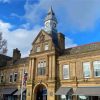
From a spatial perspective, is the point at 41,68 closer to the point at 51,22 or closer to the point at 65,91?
the point at 65,91

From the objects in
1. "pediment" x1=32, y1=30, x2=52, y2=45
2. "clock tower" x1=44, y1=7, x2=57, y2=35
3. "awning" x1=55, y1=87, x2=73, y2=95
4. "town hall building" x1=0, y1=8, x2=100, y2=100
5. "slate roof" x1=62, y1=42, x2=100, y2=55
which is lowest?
"awning" x1=55, y1=87, x2=73, y2=95

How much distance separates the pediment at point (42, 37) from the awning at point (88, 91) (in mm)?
11319

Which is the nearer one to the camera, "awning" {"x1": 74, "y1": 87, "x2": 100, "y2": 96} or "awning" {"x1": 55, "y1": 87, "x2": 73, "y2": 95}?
"awning" {"x1": 74, "y1": 87, "x2": 100, "y2": 96}

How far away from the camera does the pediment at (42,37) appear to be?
35.7 metres

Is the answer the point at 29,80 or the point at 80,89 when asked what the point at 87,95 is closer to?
the point at 80,89

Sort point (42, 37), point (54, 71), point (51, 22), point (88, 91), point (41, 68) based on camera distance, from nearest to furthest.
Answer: point (88, 91)
point (54, 71)
point (41, 68)
point (42, 37)
point (51, 22)

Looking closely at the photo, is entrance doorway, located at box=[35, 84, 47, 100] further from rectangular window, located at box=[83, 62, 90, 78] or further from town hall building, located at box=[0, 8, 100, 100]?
rectangular window, located at box=[83, 62, 90, 78]

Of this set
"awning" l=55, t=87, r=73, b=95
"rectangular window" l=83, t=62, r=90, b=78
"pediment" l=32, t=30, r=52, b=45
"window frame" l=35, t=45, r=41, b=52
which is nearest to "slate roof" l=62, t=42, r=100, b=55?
"rectangular window" l=83, t=62, r=90, b=78

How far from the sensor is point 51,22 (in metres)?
40.4

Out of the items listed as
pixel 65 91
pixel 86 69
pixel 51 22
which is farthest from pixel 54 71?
pixel 51 22

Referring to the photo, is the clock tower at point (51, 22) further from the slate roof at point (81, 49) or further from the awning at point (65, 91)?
the awning at point (65, 91)

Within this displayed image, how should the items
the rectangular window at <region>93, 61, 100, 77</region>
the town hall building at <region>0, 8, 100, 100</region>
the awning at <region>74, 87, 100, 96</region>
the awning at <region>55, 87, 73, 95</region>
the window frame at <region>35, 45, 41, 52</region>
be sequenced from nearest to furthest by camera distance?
the awning at <region>74, 87, 100, 96</region>, the rectangular window at <region>93, 61, 100, 77</region>, the town hall building at <region>0, 8, 100, 100</region>, the awning at <region>55, 87, 73, 95</region>, the window frame at <region>35, 45, 41, 52</region>

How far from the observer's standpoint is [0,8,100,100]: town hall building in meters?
29.0

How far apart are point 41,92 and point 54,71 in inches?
208
